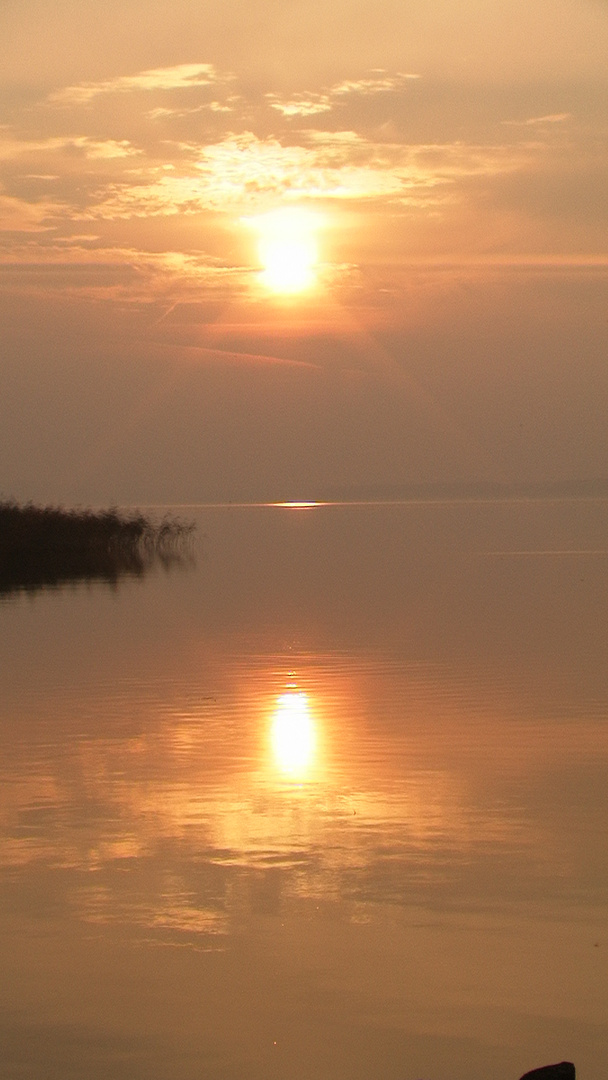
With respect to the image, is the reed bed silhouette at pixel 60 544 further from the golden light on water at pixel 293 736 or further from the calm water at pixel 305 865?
the golden light on water at pixel 293 736

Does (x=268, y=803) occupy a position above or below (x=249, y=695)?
below

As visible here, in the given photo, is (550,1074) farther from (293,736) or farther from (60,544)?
(60,544)

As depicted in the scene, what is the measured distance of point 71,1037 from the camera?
6.25 meters

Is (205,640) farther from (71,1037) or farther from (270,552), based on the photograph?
(270,552)

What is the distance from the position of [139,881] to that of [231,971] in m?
1.52

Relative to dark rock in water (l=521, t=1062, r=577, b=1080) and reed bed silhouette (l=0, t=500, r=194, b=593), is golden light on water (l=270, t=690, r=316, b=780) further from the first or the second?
reed bed silhouette (l=0, t=500, r=194, b=593)

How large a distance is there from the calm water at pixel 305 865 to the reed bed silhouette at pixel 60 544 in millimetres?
17919

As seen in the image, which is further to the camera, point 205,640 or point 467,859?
point 205,640

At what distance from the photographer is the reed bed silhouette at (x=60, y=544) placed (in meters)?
37.3

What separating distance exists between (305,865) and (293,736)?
4.54 metres

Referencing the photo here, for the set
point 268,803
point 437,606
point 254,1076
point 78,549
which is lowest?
point 254,1076

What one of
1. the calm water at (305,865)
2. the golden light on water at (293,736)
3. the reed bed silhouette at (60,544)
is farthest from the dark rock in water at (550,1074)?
the reed bed silhouette at (60,544)

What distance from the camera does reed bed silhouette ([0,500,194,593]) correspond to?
122 ft

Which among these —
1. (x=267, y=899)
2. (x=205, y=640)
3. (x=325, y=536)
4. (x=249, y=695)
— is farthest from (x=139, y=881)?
(x=325, y=536)
